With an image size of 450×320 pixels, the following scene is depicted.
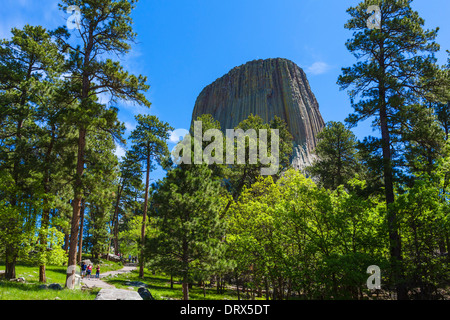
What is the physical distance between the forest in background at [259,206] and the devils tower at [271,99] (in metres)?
53.3

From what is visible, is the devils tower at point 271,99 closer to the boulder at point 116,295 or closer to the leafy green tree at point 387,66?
the leafy green tree at point 387,66

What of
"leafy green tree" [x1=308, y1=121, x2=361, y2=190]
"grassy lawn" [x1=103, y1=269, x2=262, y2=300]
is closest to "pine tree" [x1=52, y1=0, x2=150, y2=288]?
"grassy lawn" [x1=103, y1=269, x2=262, y2=300]

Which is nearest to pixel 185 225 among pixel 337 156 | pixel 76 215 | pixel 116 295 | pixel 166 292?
pixel 116 295

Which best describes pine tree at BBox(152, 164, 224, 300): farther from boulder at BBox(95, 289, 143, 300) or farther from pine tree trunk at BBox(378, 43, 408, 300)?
pine tree trunk at BBox(378, 43, 408, 300)

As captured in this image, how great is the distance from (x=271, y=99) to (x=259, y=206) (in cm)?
6399

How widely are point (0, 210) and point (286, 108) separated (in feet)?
229

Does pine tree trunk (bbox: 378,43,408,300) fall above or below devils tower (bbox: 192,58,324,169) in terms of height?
below

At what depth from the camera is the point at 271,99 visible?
254ft

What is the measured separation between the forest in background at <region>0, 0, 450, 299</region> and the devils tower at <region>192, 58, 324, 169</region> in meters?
53.3

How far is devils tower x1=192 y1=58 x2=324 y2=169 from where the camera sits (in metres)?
73.0

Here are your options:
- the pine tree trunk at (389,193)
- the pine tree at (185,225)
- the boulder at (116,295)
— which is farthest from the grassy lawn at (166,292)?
the pine tree trunk at (389,193)

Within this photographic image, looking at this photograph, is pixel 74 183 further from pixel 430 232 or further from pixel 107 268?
pixel 107 268

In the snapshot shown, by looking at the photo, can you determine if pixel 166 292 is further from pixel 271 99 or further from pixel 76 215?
pixel 271 99
